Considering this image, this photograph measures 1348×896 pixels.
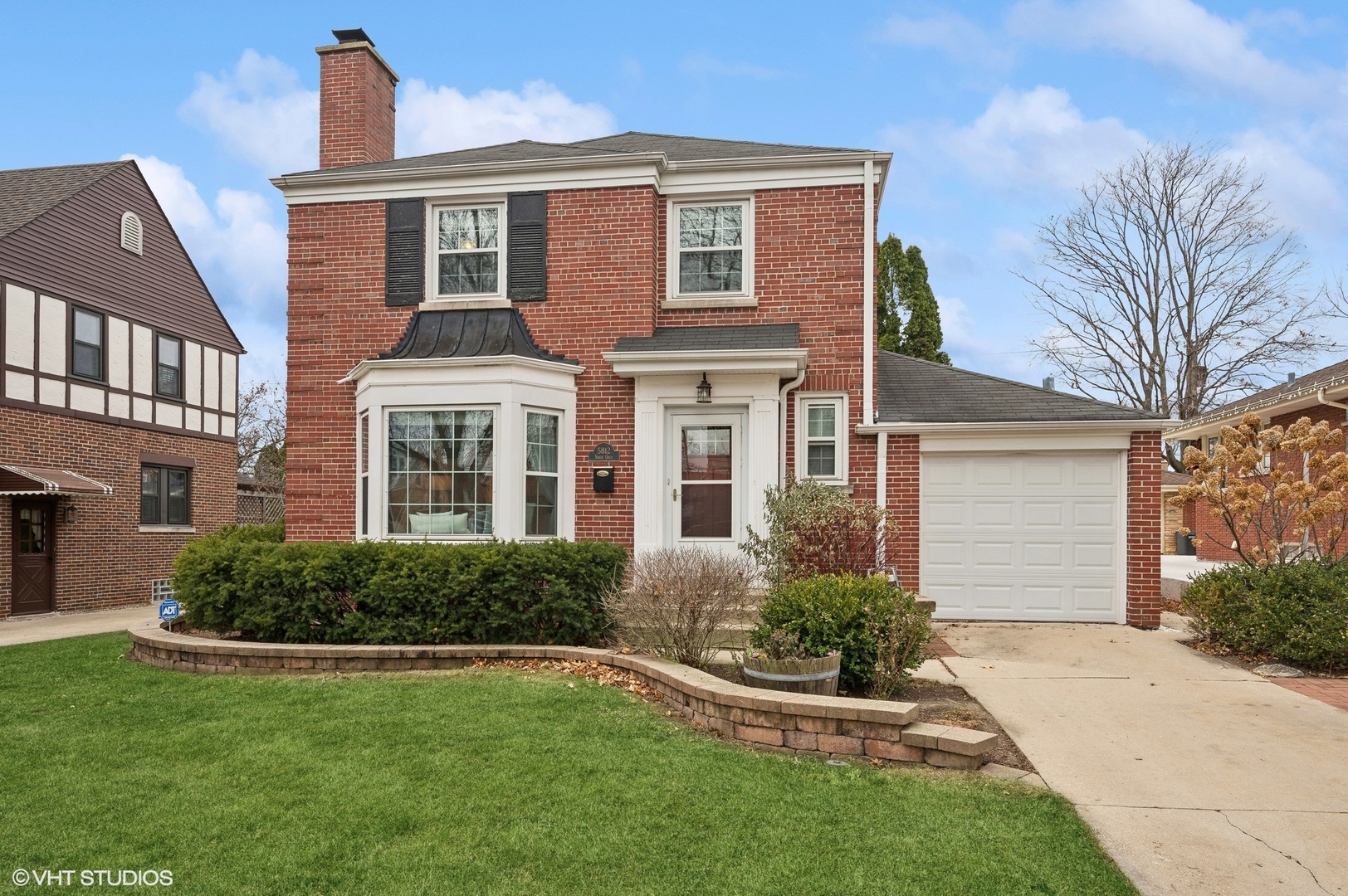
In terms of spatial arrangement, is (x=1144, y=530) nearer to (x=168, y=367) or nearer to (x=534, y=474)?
(x=534, y=474)

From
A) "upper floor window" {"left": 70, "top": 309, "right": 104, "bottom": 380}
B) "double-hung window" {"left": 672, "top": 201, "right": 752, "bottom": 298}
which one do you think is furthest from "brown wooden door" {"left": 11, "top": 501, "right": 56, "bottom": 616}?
"double-hung window" {"left": 672, "top": 201, "right": 752, "bottom": 298}

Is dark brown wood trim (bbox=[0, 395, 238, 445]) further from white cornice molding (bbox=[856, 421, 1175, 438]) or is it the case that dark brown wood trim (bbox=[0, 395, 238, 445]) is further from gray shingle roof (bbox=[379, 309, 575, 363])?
white cornice molding (bbox=[856, 421, 1175, 438])

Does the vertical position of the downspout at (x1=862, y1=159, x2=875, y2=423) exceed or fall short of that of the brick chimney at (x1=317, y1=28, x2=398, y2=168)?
it falls short

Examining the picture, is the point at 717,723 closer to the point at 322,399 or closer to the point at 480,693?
the point at 480,693

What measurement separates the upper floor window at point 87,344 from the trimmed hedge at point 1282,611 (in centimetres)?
1860

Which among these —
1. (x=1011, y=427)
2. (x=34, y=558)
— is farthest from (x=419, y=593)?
(x=34, y=558)

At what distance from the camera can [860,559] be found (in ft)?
31.7

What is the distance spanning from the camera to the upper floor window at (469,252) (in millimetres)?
11586

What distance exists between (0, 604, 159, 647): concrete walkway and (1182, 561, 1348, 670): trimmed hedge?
1384cm

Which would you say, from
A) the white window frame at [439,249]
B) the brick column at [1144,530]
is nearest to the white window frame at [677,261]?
the white window frame at [439,249]

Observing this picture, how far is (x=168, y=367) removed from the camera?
19.5 metres

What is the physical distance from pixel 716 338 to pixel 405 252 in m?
4.23

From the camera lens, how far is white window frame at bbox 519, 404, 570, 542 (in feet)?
34.2

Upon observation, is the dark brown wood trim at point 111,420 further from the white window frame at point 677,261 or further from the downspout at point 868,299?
the downspout at point 868,299
